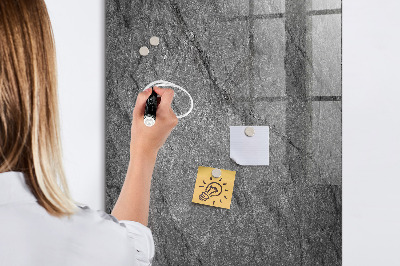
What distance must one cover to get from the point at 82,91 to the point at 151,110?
33 centimetres

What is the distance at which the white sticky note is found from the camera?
43.8 inches

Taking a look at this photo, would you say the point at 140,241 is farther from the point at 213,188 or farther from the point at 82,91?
the point at 82,91

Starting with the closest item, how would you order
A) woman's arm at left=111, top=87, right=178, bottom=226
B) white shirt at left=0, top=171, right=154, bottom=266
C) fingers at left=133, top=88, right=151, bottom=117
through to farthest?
white shirt at left=0, top=171, right=154, bottom=266
woman's arm at left=111, top=87, right=178, bottom=226
fingers at left=133, top=88, right=151, bottom=117

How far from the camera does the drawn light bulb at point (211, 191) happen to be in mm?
1135

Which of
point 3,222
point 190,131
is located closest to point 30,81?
point 3,222

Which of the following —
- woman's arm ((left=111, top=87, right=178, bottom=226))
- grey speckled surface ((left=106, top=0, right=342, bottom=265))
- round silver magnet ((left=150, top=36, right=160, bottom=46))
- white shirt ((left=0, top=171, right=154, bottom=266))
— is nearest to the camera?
white shirt ((left=0, top=171, right=154, bottom=266))

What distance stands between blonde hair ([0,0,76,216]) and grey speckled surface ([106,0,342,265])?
2.04 ft

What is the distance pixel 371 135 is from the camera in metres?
0.99

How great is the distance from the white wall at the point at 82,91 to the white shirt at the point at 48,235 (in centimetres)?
58

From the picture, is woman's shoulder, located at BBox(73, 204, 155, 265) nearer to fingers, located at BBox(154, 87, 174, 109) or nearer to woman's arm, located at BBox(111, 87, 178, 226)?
woman's arm, located at BBox(111, 87, 178, 226)

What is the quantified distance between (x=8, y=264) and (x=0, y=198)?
0.07m

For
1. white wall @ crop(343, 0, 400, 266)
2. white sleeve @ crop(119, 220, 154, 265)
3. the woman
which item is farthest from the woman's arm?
white wall @ crop(343, 0, 400, 266)

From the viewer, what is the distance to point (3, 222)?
47 centimetres

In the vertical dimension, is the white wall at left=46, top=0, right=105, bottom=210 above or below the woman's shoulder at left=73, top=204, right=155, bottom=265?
above
